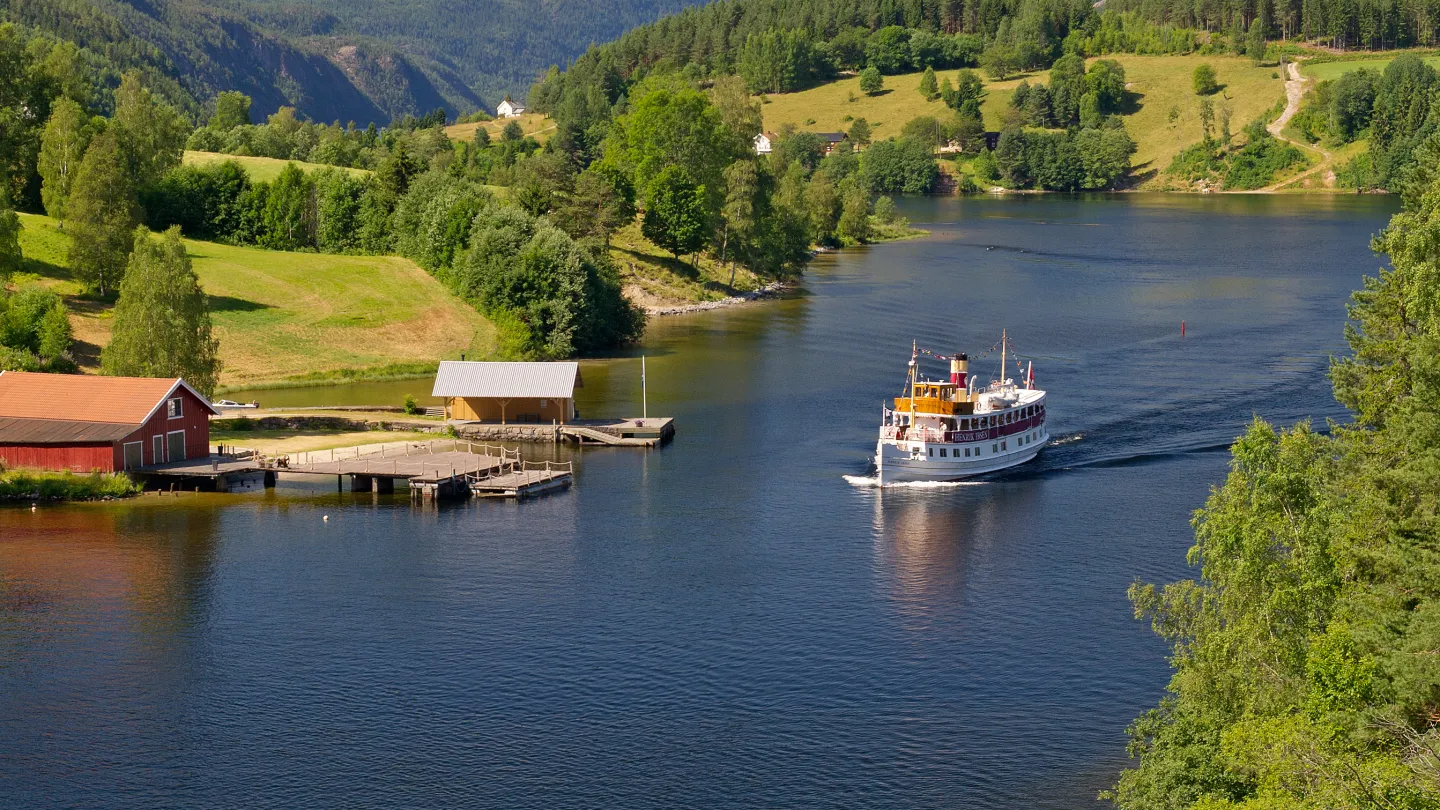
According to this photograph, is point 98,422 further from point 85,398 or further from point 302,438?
point 302,438

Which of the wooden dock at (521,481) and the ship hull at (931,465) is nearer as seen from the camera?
the wooden dock at (521,481)

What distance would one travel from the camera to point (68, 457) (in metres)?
85.8

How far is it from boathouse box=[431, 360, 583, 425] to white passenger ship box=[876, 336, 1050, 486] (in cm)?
2287

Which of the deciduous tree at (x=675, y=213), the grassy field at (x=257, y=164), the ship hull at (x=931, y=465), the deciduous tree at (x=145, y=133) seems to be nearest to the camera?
the ship hull at (x=931, y=465)

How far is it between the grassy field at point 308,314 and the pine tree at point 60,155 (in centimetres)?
→ 306

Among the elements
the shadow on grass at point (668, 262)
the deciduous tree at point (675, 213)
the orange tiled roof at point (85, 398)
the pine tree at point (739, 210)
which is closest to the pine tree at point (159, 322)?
the orange tiled roof at point (85, 398)

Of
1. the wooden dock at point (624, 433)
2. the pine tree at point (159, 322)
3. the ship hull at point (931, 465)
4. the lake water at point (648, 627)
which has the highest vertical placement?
the pine tree at point (159, 322)

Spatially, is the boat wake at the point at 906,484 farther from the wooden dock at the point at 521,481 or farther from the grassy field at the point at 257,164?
the grassy field at the point at 257,164

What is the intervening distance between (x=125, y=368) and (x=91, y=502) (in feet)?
47.9

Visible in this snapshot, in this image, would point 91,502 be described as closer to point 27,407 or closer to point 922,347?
point 27,407

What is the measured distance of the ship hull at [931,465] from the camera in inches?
3462

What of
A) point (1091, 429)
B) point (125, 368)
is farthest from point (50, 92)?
point (1091, 429)

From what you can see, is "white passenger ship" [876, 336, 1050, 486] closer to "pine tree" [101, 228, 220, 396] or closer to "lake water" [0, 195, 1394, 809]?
"lake water" [0, 195, 1394, 809]

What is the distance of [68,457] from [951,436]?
5106 centimetres
